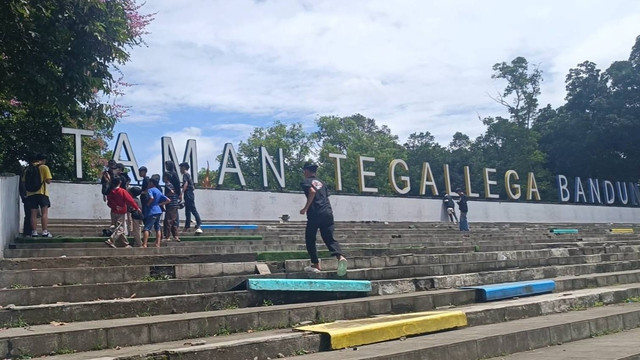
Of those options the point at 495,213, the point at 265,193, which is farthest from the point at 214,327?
the point at 495,213

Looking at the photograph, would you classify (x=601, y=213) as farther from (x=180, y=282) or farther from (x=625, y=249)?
(x=180, y=282)

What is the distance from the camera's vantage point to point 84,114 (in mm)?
11320

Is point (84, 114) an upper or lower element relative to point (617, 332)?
upper

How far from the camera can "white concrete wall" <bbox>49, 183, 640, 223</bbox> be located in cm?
1791

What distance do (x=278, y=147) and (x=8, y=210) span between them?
135 feet

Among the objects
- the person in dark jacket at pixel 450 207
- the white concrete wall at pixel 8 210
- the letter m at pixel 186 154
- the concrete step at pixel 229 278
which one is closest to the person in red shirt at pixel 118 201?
the white concrete wall at pixel 8 210

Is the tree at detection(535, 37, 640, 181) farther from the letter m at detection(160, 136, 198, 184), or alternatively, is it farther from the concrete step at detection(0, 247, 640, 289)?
the concrete step at detection(0, 247, 640, 289)

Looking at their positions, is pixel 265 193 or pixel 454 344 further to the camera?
pixel 265 193

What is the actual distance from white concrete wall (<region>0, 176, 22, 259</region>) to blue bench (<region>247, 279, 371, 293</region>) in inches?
137

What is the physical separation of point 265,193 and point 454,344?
57.3 ft

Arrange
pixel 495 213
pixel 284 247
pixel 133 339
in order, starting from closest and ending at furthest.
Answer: pixel 133 339, pixel 284 247, pixel 495 213

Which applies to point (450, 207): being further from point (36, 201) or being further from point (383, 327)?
point (383, 327)

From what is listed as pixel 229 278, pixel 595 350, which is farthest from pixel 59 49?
pixel 595 350

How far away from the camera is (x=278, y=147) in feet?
165
